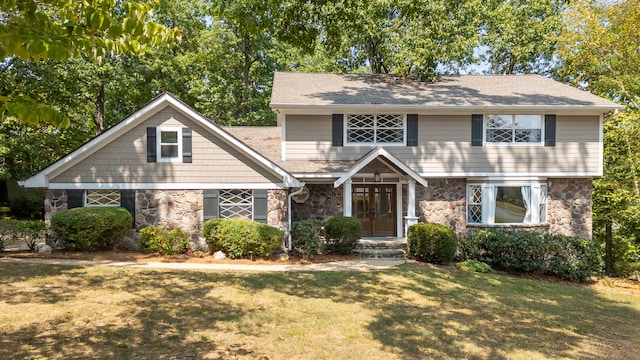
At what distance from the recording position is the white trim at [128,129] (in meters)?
11.9

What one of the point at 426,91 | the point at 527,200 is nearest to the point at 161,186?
the point at 426,91

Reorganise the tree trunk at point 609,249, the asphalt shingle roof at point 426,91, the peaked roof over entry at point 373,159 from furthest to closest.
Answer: the tree trunk at point 609,249, the asphalt shingle roof at point 426,91, the peaked roof over entry at point 373,159

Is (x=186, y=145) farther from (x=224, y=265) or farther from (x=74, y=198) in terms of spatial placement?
(x=224, y=265)

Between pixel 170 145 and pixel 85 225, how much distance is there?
3.36 meters

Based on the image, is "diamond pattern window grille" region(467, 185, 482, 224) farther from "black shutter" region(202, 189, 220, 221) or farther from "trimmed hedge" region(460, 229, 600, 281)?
"black shutter" region(202, 189, 220, 221)

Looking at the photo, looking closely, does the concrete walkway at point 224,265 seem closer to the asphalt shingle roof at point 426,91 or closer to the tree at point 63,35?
the asphalt shingle roof at point 426,91

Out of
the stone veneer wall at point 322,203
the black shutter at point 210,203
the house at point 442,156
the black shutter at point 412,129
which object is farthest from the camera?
the black shutter at point 412,129

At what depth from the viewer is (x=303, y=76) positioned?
1786 centimetres

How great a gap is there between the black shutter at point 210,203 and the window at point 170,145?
139 centimetres

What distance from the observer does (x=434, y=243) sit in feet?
40.3

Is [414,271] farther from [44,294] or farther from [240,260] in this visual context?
[44,294]

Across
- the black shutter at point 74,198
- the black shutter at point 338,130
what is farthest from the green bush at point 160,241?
the black shutter at point 338,130

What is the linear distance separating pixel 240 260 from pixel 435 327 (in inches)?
256

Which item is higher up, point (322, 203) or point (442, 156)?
point (442, 156)
